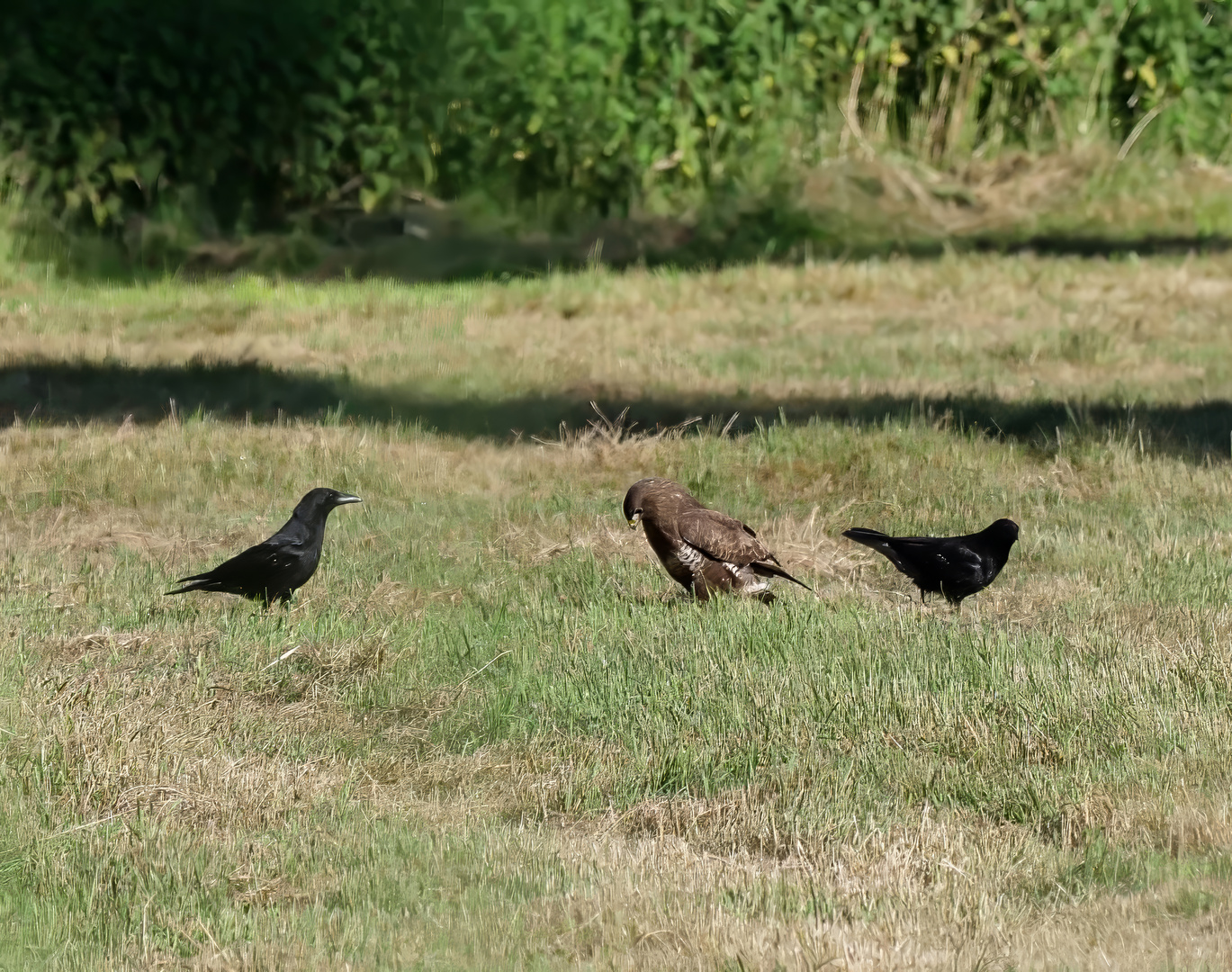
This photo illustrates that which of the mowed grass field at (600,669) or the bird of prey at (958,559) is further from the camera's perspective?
the bird of prey at (958,559)

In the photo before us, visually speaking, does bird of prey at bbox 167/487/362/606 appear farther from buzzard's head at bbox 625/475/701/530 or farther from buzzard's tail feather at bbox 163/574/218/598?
buzzard's head at bbox 625/475/701/530

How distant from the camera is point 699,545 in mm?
7137

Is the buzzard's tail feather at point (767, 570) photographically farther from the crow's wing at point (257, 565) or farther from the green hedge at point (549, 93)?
the green hedge at point (549, 93)

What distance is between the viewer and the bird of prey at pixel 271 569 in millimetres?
6871

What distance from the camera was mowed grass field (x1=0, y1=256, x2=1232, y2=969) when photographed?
4301 mm

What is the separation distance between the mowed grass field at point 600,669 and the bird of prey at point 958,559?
5.9 inches

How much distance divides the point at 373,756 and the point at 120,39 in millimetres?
10976

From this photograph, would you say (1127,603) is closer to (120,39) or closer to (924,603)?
(924,603)

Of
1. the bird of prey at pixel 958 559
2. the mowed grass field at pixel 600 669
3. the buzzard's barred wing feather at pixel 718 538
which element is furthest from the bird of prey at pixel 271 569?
the bird of prey at pixel 958 559

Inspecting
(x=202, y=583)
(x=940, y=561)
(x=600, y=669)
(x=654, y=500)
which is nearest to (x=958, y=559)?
(x=940, y=561)

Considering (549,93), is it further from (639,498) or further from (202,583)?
(202,583)

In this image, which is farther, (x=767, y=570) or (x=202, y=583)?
(x=767, y=570)

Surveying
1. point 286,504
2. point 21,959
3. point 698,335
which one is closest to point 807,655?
point 21,959

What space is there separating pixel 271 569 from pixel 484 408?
14.7 feet
